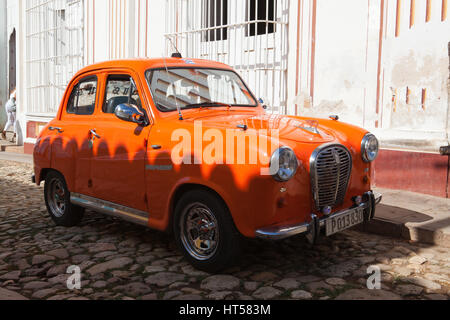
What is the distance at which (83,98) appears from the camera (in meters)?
5.53

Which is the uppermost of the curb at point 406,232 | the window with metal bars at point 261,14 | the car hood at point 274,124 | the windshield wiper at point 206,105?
the window with metal bars at point 261,14

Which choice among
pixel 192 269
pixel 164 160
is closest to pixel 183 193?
pixel 164 160

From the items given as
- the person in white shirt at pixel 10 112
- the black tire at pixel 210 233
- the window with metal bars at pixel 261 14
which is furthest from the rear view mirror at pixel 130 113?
the person in white shirt at pixel 10 112

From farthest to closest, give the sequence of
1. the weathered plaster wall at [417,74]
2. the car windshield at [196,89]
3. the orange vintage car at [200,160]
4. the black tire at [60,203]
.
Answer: the weathered plaster wall at [417,74] → the black tire at [60,203] → the car windshield at [196,89] → the orange vintage car at [200,160]

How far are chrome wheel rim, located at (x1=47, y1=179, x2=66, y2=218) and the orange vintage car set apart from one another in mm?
90

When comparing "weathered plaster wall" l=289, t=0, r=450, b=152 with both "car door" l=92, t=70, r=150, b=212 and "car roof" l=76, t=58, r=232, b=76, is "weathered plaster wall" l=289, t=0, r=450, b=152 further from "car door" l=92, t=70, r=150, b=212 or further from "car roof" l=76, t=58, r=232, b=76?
"car door" l=92, t=70, r=150, b=212

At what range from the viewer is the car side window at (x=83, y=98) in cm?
534

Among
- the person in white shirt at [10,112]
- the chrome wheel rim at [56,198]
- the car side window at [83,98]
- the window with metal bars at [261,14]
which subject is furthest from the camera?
the person in white shirt at [10,112]

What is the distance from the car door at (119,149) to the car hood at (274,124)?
23.1 inches

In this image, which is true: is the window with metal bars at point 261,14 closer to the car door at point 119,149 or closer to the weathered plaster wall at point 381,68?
the weathered plaster wall at point 381,68

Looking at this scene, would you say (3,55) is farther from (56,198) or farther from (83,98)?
(83,98)

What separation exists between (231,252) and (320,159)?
1018mm
